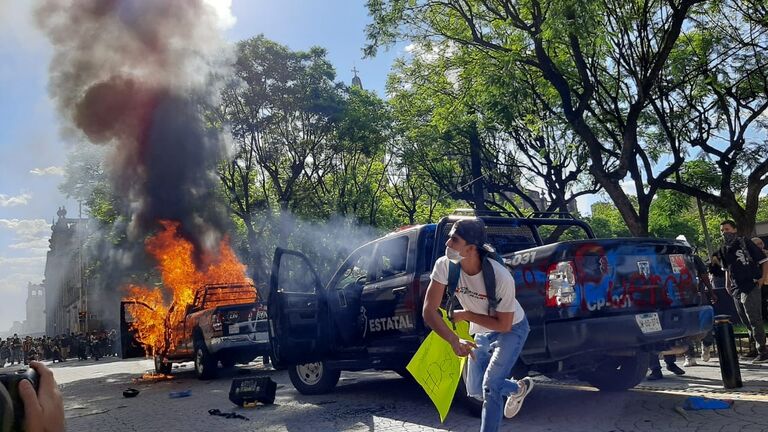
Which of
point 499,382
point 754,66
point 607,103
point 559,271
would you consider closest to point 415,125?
point 607,103

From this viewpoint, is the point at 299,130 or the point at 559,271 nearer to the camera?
the point at 559,271

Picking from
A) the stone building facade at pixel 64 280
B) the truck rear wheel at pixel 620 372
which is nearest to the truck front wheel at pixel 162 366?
the truck rear wheel at pixel 620 372

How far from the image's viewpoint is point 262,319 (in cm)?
1095

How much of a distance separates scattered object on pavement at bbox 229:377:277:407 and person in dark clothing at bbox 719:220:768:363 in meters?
6.19

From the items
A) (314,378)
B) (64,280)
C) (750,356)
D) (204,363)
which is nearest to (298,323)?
(314,378)

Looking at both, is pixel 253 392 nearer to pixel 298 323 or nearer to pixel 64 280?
pixel 298 323

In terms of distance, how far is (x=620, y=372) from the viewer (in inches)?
247

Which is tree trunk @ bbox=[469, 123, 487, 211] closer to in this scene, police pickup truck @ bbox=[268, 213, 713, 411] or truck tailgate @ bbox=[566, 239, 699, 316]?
police pickup truck @ bbox=[268, 213, 713, 411]

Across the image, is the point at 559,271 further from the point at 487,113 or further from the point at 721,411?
the point at 487,113

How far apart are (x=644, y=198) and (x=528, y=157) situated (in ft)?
20.7

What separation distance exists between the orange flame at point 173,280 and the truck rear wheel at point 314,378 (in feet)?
17.5

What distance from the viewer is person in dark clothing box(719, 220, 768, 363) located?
7602 mm

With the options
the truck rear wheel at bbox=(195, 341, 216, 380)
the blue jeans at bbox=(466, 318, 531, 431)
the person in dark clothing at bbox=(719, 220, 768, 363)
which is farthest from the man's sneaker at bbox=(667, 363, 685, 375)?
the truck rear wheel at bbox=(195, 341, 216, 380)

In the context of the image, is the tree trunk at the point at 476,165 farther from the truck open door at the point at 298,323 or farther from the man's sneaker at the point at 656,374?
the truck open door at the point at 298,323
